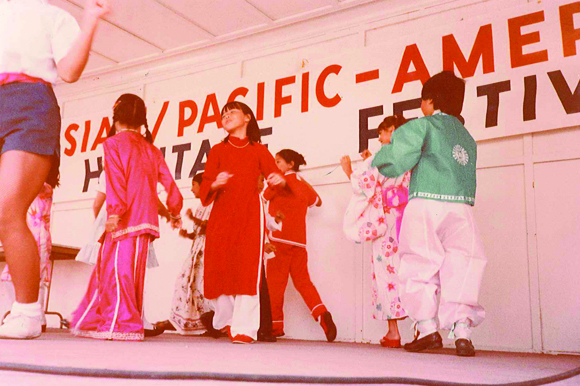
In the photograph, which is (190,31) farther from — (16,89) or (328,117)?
(16,89)

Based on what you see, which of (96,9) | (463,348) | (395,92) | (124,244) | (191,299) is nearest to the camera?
(96,9)

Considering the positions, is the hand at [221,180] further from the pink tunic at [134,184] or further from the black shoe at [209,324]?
the black shoe at [209,324]

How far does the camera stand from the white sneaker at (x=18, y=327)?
6.21 ft

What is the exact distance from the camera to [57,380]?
1.03m

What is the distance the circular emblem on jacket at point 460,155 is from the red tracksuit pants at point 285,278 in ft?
4.62

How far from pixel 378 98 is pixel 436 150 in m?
1.43

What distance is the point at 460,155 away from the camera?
244 cm

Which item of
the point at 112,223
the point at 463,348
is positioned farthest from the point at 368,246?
the point at 112,223

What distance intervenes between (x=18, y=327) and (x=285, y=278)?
1.85 m

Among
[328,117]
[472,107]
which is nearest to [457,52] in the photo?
[472,107]

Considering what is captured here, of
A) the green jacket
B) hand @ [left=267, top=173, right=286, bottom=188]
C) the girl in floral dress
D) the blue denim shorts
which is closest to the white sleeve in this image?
the blue denim shorts

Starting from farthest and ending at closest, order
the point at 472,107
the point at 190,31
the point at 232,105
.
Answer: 1. the point at 190,31
2. the point at 472,107
3. the point at 232,105

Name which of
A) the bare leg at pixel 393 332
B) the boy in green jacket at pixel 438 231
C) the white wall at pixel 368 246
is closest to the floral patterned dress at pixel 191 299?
the white wall at pixel 368 246

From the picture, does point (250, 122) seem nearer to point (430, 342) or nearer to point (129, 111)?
point (129, 111)
